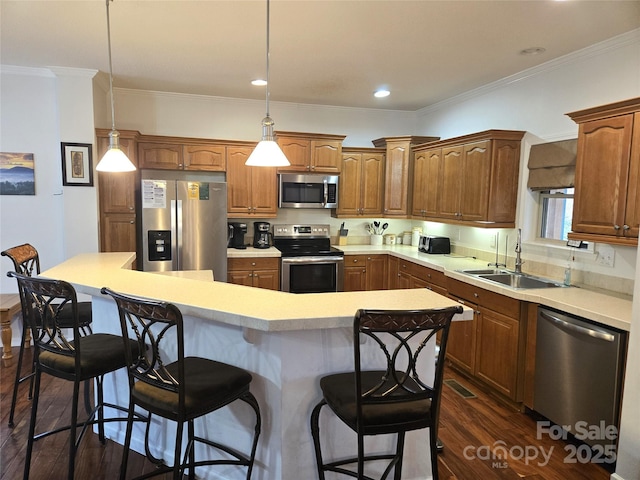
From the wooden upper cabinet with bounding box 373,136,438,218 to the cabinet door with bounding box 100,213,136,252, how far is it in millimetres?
3004

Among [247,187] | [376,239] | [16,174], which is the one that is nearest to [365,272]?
[376,239]

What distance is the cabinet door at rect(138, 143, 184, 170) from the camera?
14.9ft

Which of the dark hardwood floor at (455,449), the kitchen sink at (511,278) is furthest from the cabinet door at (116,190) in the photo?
the kitchen sink at (511,278)

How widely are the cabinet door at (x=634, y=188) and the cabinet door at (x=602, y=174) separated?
29mm

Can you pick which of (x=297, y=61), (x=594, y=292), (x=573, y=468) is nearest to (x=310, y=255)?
(x=297, y=61)

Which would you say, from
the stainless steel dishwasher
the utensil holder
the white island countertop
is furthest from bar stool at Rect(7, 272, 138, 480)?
the utensil holder

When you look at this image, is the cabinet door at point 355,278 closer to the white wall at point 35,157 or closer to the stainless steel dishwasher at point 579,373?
the stainless steel dishwasher at point 579,373

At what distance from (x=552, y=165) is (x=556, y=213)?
0.43 meters

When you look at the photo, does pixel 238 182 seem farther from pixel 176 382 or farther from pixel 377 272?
pixel 176 382

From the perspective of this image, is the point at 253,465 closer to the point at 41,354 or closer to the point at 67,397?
the point at 41,354

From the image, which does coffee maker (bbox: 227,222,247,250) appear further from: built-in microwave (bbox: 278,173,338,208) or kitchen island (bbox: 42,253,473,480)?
kitchen island (bbox: 42,253,473,480)

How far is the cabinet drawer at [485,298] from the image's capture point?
302 centimetres

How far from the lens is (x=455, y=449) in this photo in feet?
8.47

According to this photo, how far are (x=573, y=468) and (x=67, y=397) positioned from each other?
348cm
